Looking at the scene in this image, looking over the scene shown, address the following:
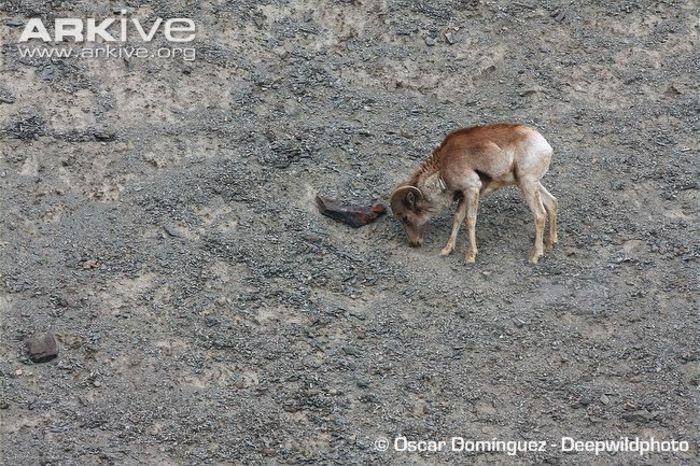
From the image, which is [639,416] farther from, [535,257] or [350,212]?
[350,212]

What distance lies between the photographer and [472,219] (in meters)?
16.7

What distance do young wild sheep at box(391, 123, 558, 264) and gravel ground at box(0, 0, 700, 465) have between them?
374 millimetres

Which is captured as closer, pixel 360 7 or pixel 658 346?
pixel 658 346

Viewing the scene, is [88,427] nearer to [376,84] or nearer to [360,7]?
[376,84]

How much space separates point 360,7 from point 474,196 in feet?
18.0

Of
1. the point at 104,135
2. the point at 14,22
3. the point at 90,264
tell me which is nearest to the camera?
the point at 90,264

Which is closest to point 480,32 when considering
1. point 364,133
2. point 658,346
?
point 364,133

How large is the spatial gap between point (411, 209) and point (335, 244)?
118cm

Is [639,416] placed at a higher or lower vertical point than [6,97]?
lower

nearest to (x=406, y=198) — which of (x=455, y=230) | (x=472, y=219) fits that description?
(x=455, y=230)

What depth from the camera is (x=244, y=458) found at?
14039mm

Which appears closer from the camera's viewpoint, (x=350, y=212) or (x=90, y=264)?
(x=90, y=264)

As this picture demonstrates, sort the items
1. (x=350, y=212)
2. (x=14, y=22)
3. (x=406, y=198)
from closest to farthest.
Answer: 1. (x=406, y=198)
2. (x=350, y=212)
3. (x=14, y=22)

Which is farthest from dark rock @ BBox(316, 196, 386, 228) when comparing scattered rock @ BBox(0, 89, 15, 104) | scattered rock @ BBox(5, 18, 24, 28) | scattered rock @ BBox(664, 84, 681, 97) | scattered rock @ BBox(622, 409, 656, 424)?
Answer: scattered rock @ BBox(5, 18, 24, 28)
